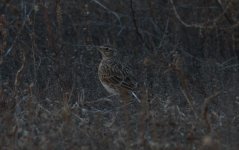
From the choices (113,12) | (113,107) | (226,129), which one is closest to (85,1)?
(113,12)

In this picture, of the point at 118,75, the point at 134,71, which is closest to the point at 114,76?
the point at 118,75

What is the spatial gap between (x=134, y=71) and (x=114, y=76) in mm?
944

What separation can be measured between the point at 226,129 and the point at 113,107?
158 centimetres

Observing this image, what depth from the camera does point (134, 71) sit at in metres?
9.07

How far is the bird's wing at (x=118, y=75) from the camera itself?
7945 millimetres

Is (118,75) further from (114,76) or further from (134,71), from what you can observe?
(134,71)

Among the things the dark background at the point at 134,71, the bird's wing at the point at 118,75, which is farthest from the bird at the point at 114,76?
the dark background at the point at 134,71

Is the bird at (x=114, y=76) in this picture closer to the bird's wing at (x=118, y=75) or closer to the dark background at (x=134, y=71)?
the bird's wing at (x=118, y=75)

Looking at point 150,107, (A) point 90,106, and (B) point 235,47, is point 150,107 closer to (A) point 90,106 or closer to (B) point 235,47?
(A) point 90,106

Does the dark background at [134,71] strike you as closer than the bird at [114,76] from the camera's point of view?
Yes

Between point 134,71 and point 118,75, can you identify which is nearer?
point 118,75

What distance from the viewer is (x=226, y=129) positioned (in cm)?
647

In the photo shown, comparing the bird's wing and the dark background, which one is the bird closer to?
the bird's wing

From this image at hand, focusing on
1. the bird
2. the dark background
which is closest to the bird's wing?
the bird
